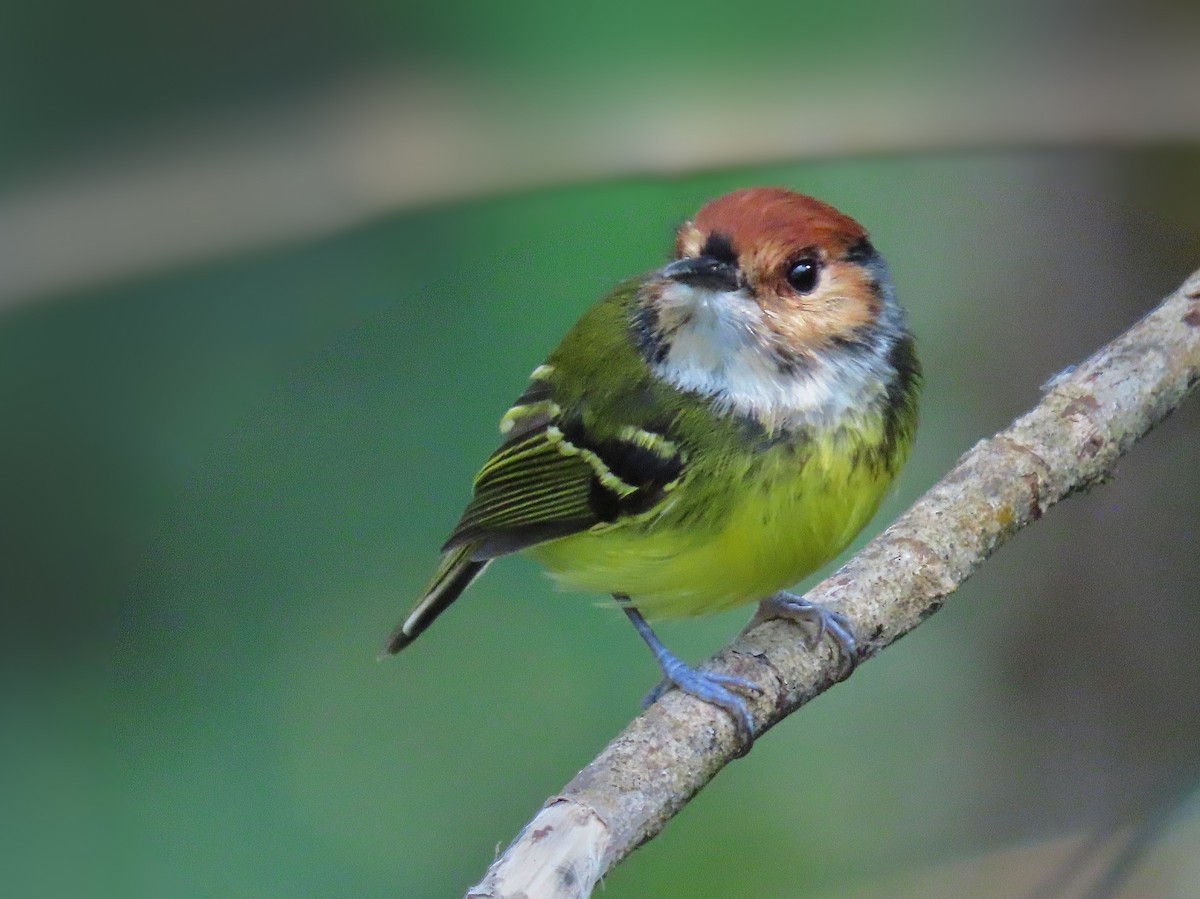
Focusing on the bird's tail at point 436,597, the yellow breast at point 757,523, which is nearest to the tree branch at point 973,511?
the yellow breast at point 757,523

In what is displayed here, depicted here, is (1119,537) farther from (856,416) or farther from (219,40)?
(219,40)

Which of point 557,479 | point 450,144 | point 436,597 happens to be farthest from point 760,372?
point 450,144

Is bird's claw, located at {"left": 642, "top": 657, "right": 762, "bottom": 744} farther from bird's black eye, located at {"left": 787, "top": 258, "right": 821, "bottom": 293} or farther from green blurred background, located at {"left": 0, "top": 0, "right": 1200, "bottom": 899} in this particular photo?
green blurred background, located at {"left": 0, "top": 0, "right": 1200, "bottom": 899}

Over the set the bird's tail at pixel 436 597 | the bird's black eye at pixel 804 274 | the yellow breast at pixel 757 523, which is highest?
the bird's black eye at pixel 804 274

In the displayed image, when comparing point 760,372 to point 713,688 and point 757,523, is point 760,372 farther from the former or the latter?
point 713,688

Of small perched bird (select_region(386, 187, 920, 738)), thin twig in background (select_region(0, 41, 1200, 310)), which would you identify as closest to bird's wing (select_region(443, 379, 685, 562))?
small perched bird (select_region(386, 187, 920, 738))

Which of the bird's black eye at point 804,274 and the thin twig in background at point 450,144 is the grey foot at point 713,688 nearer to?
the bird's black eye at point 804,274
